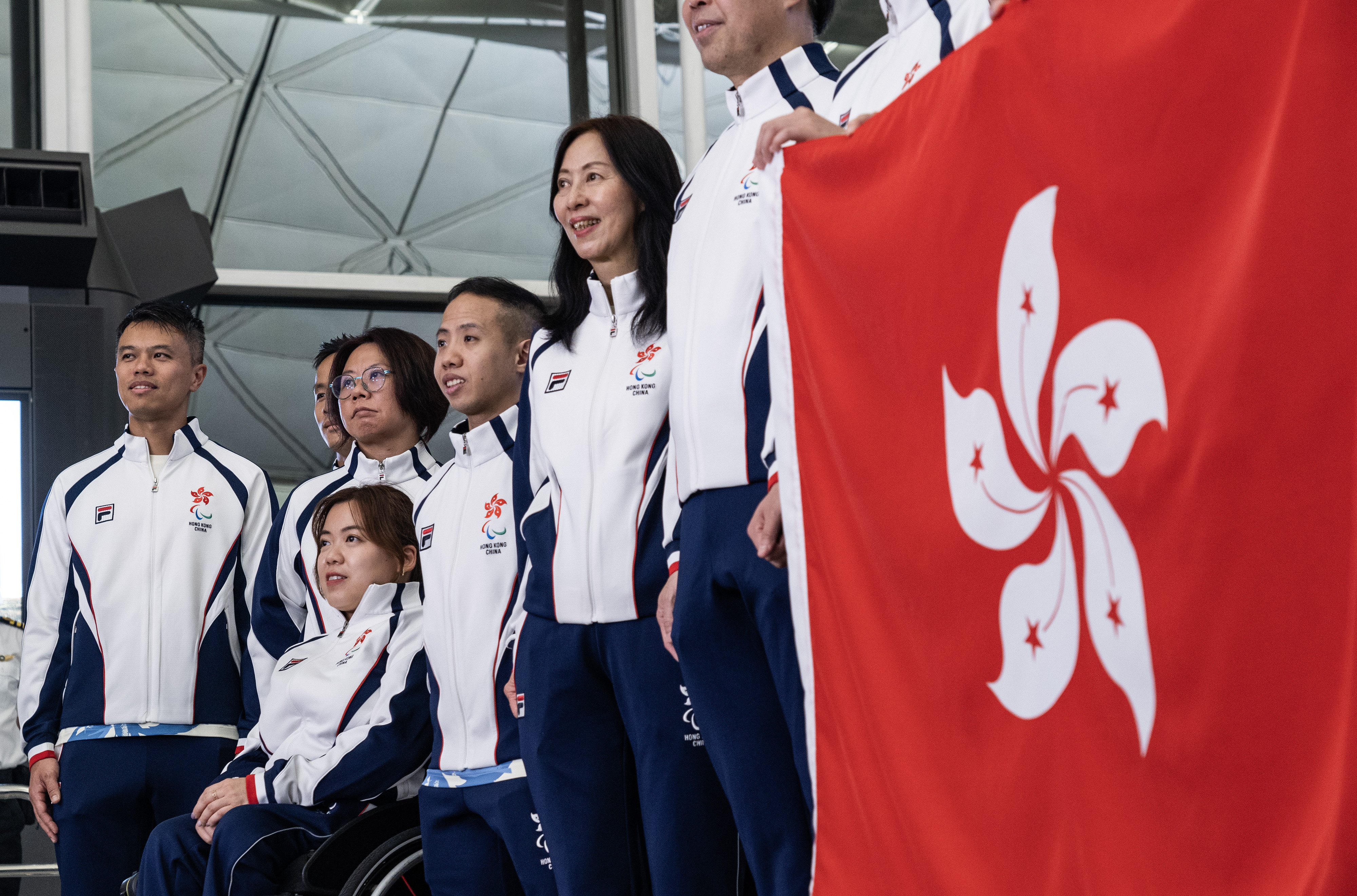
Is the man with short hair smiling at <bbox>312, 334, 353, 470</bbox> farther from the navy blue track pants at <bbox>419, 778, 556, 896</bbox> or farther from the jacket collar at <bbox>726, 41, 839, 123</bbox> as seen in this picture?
the jacket collar at <bbox>726, 41, 839, 123</bbox>

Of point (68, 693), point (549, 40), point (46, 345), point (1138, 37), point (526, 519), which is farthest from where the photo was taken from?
point (549, 40)

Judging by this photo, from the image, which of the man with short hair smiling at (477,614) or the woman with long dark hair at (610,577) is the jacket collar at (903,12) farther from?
the man with short hair smiling at (477,614)

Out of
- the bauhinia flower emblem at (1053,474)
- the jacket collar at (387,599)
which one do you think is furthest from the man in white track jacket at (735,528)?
the jacket collar at (387,599)

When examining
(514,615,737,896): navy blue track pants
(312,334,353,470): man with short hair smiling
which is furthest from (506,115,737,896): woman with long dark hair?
(312,334,353,470): man with short hair smiling

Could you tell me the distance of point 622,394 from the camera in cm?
188

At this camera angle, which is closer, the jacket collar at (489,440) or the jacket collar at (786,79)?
the jacket collar at (786,79)

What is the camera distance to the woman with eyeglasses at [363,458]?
308 cm

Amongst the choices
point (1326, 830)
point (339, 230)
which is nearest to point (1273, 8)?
point (1326, 830)

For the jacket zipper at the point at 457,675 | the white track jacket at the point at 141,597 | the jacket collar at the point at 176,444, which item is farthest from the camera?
the jacket collar at the point at 176,444

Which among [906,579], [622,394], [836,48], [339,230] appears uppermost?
[836,48]

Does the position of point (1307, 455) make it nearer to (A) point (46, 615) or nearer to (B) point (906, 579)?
(B) point (906, 579)

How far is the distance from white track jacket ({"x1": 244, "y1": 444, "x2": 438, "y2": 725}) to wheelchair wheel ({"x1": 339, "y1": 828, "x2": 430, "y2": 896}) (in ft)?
2.56

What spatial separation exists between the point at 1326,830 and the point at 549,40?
18.0ft

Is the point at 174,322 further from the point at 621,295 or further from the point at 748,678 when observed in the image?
the point at 748,678
